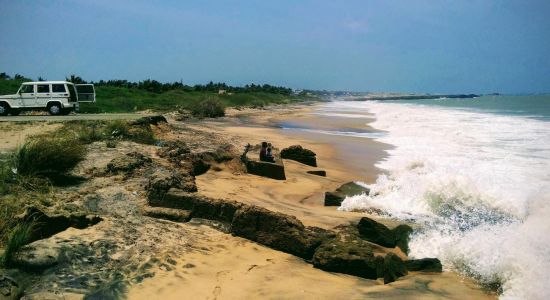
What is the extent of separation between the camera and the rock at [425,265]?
5.57 meters

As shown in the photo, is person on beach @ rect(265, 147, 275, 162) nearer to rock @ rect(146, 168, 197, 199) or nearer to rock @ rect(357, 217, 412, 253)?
rock @ rect(146, 168, 197, 199)

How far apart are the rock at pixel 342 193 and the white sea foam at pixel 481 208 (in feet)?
0.66

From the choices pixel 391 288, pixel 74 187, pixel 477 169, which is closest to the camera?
pixel 391 288

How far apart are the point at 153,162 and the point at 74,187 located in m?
2.30

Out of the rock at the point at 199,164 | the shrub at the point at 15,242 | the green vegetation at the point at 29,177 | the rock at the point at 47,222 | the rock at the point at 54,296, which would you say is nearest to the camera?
the rock at the point at 54,296

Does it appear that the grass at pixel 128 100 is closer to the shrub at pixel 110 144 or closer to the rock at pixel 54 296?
the shrub at pixel 110 144

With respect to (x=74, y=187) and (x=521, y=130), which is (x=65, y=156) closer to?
(x=74, y=187)

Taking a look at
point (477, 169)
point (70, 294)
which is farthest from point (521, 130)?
point (70, 294)

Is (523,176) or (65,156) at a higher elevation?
(65,156)

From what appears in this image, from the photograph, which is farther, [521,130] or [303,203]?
[521,130]

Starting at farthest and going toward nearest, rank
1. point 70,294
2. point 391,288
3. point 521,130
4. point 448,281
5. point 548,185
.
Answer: point 521,130 < point 548,185 < point 448,281 < point 391,288 < point 70,294

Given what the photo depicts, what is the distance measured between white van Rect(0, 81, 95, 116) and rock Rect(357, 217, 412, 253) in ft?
64.8

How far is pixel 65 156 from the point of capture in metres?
7.78

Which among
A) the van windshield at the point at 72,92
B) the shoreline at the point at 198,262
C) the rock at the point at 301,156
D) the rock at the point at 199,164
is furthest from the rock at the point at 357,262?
the van windshield at the point at 72,92
